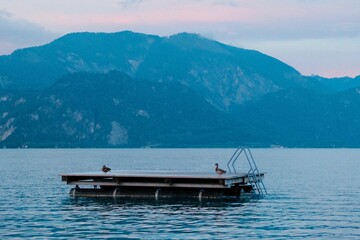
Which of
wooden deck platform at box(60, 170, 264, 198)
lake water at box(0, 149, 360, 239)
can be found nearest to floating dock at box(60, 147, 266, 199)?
wooden deck platform at box(60, 170, 264, 198)

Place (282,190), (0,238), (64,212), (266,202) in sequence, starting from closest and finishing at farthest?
(0,238) < (64,212) < (266,202) < (282,190)

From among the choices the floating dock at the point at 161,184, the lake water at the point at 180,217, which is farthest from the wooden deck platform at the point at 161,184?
the lake water at the point at 180,217

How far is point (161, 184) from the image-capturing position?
73188 mm

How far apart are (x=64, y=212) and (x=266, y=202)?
19736 millimetres

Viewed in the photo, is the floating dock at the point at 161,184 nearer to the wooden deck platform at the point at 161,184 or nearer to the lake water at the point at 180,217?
the wooden deck platform at the point at 161,184

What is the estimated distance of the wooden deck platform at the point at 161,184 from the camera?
2849 inches

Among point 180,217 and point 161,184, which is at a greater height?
point 161,184

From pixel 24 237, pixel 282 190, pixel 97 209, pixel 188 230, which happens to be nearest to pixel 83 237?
pixel 24 237

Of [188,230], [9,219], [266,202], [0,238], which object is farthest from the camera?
[266,202]

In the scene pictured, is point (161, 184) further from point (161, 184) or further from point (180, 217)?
point (180, 217)

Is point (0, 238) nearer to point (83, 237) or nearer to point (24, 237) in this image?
point (24, 237)

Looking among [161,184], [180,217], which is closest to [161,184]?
[161,184]

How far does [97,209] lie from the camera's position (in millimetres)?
64062

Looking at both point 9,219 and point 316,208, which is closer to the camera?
point 9,219
